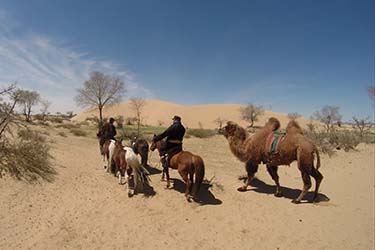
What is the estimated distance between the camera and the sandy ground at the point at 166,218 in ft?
15.0

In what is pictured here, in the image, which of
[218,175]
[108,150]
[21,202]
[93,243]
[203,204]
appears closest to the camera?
[93,243]

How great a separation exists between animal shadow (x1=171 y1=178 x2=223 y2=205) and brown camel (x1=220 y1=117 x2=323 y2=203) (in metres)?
1.00

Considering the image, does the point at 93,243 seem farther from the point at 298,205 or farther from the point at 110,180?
the point at 298,205

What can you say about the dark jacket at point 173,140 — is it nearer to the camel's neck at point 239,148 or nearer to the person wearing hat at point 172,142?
the person wearing hat at point 172,142

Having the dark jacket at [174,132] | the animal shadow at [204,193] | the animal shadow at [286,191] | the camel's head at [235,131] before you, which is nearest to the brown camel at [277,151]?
the camel's head at [235,131]

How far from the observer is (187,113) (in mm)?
82250

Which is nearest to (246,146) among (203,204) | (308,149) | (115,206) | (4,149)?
(308,149)

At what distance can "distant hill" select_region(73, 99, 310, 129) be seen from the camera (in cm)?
7276

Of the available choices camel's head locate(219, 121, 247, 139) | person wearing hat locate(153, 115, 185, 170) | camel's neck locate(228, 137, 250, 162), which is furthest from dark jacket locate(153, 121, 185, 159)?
camel's neck locate(228, 137, 250, 162)

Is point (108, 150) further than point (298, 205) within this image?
Yes

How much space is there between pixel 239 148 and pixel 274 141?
42.5 inches

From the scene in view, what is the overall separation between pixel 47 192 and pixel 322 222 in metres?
6.41

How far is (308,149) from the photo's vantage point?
638cm

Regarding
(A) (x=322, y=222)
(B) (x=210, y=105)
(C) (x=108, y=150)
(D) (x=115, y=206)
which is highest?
(B) (x=210, y=105)
